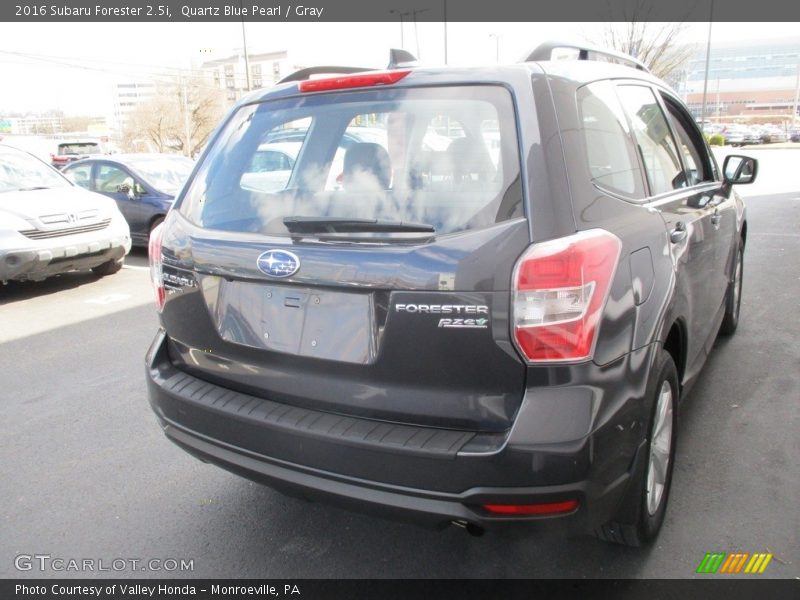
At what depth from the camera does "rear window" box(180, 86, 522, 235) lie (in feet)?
6.68

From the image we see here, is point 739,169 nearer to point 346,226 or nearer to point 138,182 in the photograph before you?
point 346,226

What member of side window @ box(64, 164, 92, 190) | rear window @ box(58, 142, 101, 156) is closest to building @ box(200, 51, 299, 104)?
rear window @ box(58, 142, 101, 156)

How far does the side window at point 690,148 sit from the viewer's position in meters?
3.42

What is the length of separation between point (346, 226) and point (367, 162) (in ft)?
1.17

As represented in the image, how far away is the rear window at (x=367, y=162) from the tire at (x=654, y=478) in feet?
3.00

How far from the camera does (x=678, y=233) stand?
2.68 meters

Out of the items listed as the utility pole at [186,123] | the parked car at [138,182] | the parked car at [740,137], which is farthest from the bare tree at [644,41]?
the utility pole at [186,123]

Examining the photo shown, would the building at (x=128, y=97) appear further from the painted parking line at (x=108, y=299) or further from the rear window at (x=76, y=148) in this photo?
the painted parking line at (x=108, y=299)

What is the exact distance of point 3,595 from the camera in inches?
96.7

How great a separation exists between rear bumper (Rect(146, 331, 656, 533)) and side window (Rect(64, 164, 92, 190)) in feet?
30.6

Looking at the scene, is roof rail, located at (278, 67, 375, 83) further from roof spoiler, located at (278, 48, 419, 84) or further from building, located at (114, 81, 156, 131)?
building, located at (114, 81, 156, 131)

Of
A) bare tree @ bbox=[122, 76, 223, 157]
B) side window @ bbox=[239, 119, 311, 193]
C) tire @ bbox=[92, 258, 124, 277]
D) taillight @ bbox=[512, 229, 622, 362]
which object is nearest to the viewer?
taillight @ bbox=[512, 229, 622, 362]

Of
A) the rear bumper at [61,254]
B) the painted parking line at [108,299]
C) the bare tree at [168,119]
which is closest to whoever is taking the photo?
the rear bumper at [61,254]

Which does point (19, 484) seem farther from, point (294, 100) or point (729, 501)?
point (729, 501)
